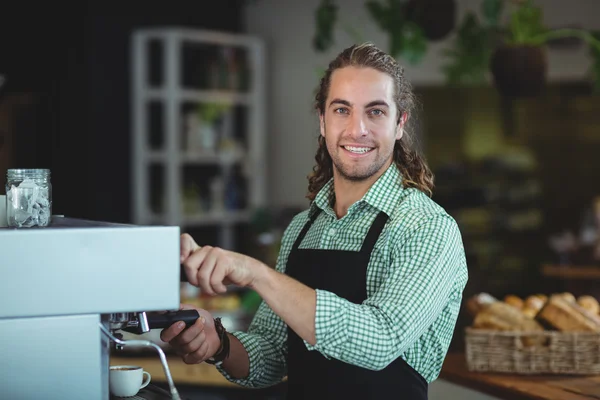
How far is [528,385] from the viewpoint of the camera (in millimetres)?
2418

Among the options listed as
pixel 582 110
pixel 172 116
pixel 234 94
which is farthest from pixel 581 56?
pixel 172 116

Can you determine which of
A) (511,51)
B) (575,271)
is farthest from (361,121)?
(575,271)

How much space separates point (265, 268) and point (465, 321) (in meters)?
1.60

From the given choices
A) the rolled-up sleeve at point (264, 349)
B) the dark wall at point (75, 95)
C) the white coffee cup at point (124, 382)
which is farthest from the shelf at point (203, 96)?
the white coffee cup at point (124, 382)

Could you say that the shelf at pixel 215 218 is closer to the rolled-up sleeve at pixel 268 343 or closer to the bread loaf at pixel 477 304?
the bread loaf at pixel 477 304

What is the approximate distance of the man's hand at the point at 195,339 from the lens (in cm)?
193

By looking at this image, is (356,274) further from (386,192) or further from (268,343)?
(268,343)

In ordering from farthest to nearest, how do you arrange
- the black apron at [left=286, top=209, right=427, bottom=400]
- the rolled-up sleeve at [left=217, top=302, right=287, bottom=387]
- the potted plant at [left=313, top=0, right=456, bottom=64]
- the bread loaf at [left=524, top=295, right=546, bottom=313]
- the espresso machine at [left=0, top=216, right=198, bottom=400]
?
the potted plant at [left=313, top=0, right=456, bottom=64], the bread loaf at [left=524, top=295, right=546, bottom=313], the rolled-up sleeve at [left=217, top=302, right=287, bottom=387], the black apron at [left=286, top=209, right=427, bottom=400], the espresso machine at [left=0, top=216, right=198, bottom=400]

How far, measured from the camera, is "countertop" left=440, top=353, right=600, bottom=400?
2.32 m

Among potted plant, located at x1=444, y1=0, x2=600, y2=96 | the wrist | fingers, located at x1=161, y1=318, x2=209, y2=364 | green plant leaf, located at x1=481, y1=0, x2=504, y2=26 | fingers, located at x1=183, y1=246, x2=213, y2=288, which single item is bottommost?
fingers, located at x1=161, y1=318, x2=209, y2=364

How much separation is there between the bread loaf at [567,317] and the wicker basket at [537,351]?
3cm

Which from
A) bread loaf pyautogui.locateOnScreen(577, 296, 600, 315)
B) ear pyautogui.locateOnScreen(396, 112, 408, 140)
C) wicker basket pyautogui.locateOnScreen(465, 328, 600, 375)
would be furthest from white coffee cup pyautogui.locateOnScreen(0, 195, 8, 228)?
bread loaf pyautogui.locateOnScreen(577, 296, 600, 315)

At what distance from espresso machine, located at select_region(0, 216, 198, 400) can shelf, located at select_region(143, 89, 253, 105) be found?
440cm

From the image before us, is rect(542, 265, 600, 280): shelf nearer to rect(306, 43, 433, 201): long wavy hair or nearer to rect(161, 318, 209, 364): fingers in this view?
rect(306, 43, 433, 201): long wavy hair
